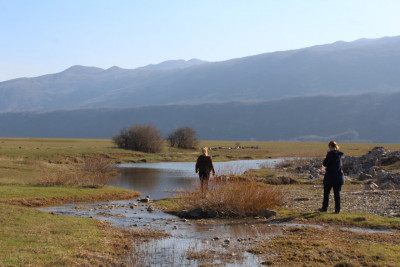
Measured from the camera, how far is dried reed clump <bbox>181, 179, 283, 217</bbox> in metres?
20.5

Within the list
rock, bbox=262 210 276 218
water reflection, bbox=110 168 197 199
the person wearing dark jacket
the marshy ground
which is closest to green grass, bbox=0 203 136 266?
the marshy ground

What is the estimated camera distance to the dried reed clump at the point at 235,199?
2045cm

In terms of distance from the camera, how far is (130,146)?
8269cm

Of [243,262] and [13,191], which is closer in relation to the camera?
[243,262]

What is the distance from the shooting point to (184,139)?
10162 cm

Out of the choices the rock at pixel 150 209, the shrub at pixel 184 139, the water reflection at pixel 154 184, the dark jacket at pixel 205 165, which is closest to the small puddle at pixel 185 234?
the rock at pixel 150 209

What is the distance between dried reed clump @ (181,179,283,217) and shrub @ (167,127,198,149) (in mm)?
79998

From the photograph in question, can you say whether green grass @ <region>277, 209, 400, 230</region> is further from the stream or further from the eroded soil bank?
the stream

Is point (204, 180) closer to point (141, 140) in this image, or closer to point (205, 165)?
point (205, 165)

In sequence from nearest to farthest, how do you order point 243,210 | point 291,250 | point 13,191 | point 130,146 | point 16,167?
point 291,250 < point 243,210 < point 13,191 < point 16,167 < point 130,146

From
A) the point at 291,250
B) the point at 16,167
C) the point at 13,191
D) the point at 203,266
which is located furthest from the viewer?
the point at 16,167

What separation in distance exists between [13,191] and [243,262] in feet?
51.5

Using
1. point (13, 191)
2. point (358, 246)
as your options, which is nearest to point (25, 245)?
point (358, 246)

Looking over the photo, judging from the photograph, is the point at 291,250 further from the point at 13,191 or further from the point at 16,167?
the point at 16,167
